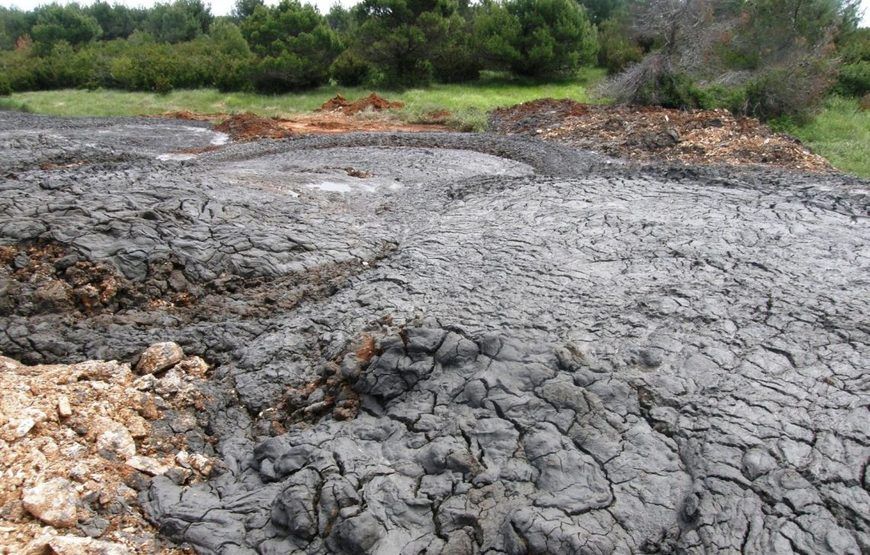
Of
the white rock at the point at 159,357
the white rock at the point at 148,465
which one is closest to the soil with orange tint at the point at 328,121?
the white rock at the point at 159,357

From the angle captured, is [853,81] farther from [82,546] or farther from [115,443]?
[82,546]

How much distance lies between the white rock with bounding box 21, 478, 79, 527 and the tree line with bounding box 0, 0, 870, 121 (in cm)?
1670

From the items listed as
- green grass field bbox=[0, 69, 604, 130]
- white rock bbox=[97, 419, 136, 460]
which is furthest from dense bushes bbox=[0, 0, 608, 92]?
white rock bbox=[97, 419, 136, 460]

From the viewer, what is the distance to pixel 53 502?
3.35m

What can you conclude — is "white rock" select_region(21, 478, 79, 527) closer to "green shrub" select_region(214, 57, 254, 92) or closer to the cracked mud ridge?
the cracked mud ridge

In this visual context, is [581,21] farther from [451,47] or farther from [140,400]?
[140,400]

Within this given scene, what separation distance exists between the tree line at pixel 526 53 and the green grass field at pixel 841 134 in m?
0.69

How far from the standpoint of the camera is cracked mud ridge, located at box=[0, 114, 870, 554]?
3389 mm

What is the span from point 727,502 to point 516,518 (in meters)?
1.11

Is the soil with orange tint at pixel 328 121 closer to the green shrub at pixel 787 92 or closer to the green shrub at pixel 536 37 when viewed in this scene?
the green shrub at pixel 536 37

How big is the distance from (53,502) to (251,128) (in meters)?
14.7

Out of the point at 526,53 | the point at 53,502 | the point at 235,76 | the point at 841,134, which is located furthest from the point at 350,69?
the point at 53,502

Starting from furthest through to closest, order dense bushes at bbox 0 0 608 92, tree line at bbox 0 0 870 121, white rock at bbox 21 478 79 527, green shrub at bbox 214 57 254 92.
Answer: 1. green shrub at bbox 214 57 254 92
2. dense bushes at bbox 0 0 608 92
3. tree line at bbox 0 0 870 121
4. white rock at bbox 21 478 79 527

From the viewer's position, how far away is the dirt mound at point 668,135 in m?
11.5
